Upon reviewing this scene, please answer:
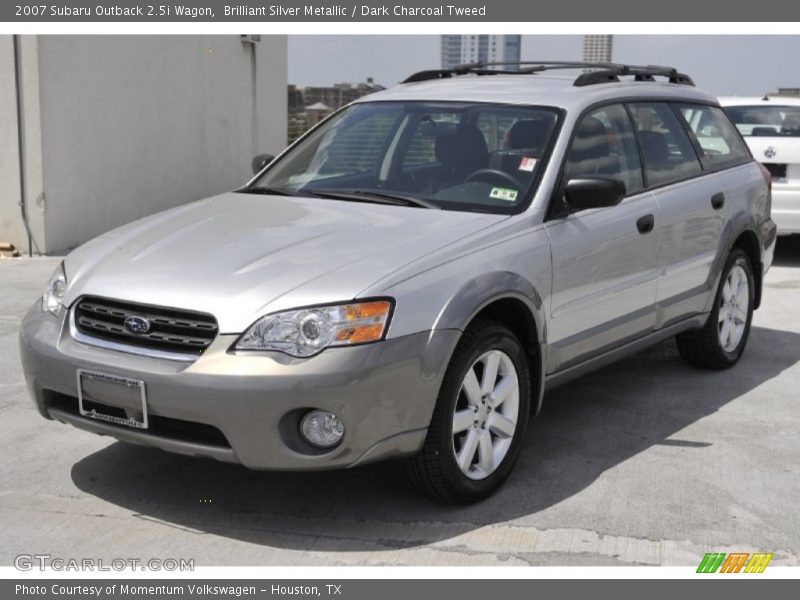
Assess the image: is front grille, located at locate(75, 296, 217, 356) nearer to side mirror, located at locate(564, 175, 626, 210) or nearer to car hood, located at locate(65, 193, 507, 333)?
car hood, located at locate(65, 193, 507, 333)

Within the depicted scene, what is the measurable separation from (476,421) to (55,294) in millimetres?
1799

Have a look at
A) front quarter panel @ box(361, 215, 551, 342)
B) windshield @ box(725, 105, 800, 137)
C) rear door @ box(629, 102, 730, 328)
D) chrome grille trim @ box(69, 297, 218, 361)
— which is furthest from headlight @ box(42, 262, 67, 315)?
windshield @ box(725, 105, 800, 137)

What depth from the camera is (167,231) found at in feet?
15.4

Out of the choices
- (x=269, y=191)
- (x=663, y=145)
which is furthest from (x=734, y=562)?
(x=269, y=191)

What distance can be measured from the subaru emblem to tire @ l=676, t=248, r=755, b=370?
3585 millimetres

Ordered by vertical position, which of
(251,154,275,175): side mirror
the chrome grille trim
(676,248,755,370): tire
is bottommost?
(676,248,755,370): tire

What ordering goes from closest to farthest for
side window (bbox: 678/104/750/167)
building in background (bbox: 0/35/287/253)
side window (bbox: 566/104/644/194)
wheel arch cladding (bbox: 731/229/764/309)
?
1. side window (bbox: 566/104/644/194)
2. side window (bbox: 678/104/750/167)
3. wheel arch cladding (bbox: 731/229/764/309)
4. building in background (bbox: 0/35/287/253)

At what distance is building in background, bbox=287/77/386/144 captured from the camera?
19.5m

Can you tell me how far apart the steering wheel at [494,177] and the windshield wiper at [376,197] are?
287 millimetres

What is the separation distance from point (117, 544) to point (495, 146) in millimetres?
2456

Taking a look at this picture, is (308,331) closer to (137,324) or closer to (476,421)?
(137,324)

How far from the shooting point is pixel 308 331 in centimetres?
385

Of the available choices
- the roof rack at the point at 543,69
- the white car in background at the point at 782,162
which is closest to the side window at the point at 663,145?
the roof rack at the point at 543,69
